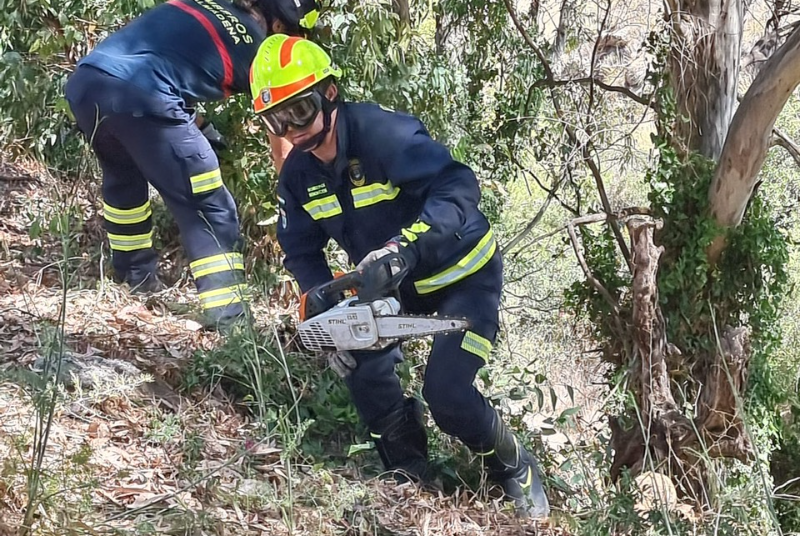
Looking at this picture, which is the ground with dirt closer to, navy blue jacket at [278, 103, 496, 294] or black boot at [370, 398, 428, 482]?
black boot at [370, 398, 428, 482]

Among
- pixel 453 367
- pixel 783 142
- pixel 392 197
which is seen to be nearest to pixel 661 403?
pixel 453 367

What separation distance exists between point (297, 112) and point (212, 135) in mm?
1853

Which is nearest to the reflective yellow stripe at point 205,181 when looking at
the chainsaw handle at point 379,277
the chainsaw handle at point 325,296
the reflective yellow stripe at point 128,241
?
the reflective yellow stripe at point 128,241

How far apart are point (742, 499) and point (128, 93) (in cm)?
314

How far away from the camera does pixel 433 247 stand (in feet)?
11.1

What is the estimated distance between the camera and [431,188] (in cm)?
349

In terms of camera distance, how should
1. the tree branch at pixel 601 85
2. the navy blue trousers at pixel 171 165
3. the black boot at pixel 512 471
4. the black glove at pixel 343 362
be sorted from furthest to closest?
the tree branch at pixel 601 85
the navy blue trousers at pixel 171 165
the black boot at pixel 512 471
the black glove at pixel 343 362

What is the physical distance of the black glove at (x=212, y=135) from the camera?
5082 millimetres

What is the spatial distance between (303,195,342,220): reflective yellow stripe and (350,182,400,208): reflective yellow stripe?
0.08 metres

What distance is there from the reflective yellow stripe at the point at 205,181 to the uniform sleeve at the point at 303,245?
2.47ft

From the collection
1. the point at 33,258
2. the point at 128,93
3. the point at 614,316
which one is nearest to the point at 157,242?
the point at 33,258

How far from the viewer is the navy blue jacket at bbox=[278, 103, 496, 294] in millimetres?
3428

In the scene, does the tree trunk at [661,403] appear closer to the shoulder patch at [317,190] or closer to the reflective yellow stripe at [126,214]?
the shoulder patch at [317,190]

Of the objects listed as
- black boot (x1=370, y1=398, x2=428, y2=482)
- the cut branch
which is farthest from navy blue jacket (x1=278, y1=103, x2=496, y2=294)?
the cut branch
